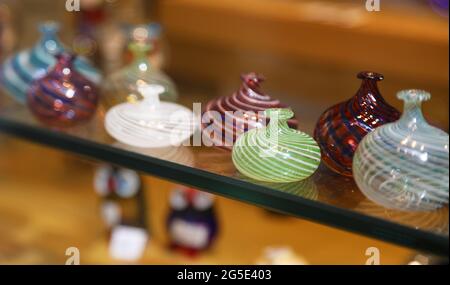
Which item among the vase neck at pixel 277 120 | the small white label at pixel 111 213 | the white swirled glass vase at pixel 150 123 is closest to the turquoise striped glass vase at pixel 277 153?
the vase neck at pixel 277 120

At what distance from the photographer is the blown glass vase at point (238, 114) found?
1.01m

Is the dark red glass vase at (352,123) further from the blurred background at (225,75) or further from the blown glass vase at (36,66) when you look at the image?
the blown glass vase at (36,66)

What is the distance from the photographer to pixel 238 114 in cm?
102

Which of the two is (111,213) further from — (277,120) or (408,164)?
(408,164)

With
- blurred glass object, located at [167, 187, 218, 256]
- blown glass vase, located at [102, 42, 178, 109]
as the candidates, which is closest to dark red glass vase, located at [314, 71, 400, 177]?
blown glass vase, located at [102, 42, 178, 109]

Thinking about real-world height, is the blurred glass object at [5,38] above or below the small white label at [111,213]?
above

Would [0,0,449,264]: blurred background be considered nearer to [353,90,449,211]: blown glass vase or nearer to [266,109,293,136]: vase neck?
[266,109,293,136]: vase neck

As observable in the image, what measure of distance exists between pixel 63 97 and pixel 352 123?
1.76ft

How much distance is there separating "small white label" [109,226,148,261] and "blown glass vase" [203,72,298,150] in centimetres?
68

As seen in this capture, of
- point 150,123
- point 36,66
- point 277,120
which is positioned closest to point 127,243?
point 36,66

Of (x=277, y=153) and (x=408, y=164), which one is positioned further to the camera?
(x=277, y=153)

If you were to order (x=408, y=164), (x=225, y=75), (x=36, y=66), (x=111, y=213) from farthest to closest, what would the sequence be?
(x=225, y=75) < (x=111, y=213) < (x=36, y=66) < (x=408, y=164)

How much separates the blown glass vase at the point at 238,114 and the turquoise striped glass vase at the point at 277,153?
6 cm
